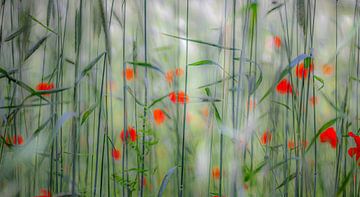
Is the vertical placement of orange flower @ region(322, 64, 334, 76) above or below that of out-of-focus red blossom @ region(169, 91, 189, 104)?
above

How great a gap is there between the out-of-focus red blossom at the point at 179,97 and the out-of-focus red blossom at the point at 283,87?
0.28m

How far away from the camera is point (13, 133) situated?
1066mm

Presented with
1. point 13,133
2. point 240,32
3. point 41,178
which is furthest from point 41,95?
point 240,32

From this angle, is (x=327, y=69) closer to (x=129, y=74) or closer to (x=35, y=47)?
(x=129, y=74)

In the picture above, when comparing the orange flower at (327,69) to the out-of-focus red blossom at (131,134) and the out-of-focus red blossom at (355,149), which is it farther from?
the out-of-focus red blossom at (131,134)

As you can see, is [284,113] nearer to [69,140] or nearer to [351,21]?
[351,21]

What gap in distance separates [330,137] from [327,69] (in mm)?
209

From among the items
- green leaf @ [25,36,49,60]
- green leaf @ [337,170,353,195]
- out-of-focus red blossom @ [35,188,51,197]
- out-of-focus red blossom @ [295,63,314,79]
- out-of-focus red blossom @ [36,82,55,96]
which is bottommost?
out-of-focus red blossom @ [35,188,51,197]

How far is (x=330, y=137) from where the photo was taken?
113 centimetres

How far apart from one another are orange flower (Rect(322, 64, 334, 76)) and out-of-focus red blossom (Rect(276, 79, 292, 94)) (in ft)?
0.39

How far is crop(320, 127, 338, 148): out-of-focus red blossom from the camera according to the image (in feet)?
3.68

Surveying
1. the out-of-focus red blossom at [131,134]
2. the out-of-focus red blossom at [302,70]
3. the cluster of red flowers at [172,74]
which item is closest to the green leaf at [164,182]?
the out-of-focus red blossom at [131,134]

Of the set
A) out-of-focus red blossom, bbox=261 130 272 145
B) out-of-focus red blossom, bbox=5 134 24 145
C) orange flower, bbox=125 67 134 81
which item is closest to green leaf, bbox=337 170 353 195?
out-of-focus red blossom, bbox=261 130 272 145

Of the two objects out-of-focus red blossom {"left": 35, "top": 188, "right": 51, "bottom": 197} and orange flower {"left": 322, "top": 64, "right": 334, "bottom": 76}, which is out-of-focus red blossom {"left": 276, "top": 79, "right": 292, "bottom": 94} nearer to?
orange flower {"left": 322, "top": 64, "right": 334, "bottom": 76}
